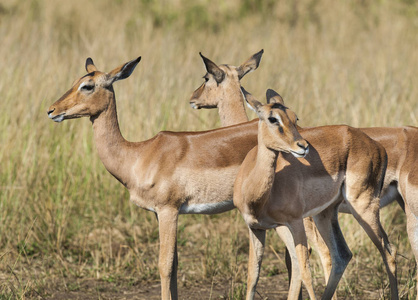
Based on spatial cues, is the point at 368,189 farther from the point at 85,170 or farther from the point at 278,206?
the point at 85,170

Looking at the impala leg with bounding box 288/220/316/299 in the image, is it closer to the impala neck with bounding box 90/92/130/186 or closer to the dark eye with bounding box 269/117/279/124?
the dark eye with bounding box 269/117/279/124

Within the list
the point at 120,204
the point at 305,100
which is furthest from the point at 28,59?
the point at 305,100

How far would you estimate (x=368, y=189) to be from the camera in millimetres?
5426

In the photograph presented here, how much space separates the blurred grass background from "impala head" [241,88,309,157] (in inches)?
59.2

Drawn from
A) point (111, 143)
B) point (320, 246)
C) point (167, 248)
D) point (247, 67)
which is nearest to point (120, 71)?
point (111, 143)

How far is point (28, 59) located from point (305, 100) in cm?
357

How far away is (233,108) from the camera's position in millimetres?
6164

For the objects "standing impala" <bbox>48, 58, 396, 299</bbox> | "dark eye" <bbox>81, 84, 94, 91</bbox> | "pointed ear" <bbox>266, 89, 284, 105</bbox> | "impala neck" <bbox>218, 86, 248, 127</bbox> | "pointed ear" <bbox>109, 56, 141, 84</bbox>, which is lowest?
"standing impala" <bbox>48, 58, 396, 299</bbox>

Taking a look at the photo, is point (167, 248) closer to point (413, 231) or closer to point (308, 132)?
point (308, 132)

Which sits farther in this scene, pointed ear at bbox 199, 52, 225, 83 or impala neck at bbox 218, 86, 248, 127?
impala neck at bbox 218, 86, 248, 127

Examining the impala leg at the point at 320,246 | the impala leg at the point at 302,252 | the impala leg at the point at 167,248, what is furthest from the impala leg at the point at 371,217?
the impala leg at the point at 167,248

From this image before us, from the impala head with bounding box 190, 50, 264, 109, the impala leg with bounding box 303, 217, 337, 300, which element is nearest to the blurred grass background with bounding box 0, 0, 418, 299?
the impala leg with bounding box 303, 217, 337, 300

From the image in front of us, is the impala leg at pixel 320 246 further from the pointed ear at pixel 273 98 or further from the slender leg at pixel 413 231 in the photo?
the pointed ear at pixel 273 98

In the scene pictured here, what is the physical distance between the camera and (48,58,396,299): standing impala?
539cm
